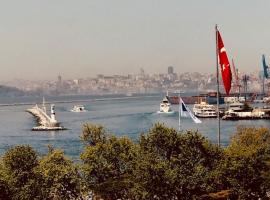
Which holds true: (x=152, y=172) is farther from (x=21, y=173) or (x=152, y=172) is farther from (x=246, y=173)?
(x=21, y=173)

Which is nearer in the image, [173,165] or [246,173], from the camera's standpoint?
[173,165]

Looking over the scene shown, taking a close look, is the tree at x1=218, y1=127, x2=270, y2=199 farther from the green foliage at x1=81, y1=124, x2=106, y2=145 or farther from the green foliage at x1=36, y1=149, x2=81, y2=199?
the green foliage at x1=81, y1=124, x2=106, y2=145

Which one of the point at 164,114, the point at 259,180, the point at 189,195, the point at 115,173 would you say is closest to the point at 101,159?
the point at 115,173

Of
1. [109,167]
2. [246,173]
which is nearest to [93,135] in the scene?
[109,167]

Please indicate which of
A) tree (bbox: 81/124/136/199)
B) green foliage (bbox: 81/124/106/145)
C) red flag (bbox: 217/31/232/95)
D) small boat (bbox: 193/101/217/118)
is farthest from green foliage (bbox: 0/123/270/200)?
small boat (bbox: 193/101/217/118)

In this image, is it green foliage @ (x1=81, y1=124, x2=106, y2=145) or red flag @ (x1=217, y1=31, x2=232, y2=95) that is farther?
green foliage @ (x1=81, y1=124, x2=106, y2=145)


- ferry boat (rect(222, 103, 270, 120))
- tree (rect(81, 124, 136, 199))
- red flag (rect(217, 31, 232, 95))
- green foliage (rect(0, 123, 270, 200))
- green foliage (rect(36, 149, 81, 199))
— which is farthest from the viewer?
ferry boat (rect(222, 103, 270, 120))

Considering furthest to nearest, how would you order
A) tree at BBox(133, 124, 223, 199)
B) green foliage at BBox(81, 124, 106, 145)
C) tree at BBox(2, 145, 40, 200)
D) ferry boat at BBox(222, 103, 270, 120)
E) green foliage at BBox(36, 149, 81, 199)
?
1. ferry boat at BBox(222, 103, 270, 120)
2. green foliage at BBox(81, 124, 106, 145)
3. green foliage at BBox(36, 149, 81, 199)
4. tree at BBox(2, 145, 40, 200)
5. tree at BBox(133, 124, 223, 199)

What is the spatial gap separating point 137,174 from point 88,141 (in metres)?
8.99

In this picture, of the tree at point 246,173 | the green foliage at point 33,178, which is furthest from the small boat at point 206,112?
the green foliage at point 33,178

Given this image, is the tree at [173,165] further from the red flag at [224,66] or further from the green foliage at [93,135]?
the green foliage at [93,135]

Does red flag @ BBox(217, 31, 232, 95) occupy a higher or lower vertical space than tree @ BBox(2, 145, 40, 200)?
higher

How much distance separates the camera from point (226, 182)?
2659 centimetres

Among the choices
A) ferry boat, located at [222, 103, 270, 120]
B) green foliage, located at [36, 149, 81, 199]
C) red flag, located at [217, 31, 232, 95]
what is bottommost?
ferry boat, located at [222, 103, 270, 120]
